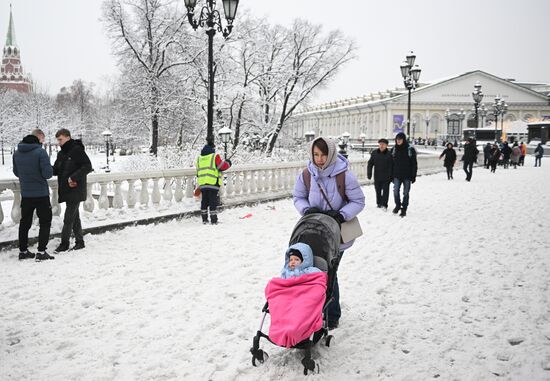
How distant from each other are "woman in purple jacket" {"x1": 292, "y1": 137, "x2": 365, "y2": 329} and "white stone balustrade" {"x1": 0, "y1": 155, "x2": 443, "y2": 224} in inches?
213

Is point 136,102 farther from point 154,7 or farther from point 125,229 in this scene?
point 125,229

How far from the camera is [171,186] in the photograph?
37.2 feet

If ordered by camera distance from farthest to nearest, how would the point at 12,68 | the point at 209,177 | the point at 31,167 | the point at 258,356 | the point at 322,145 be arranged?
the point at 12,68 < the point at 209,177 < the point at 31,167 < the point at 322,145 < the point at 258,356

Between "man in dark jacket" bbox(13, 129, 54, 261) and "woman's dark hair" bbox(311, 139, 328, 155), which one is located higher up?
"woman's dark hair" bbox(311, 139, 328, 155)

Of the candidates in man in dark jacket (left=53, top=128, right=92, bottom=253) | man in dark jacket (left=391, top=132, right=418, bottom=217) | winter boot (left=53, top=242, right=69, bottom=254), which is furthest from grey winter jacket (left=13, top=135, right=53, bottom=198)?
man in dark jacket (left=391, top=132, right=418, bottom=217)

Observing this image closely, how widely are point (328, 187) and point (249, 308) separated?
173cm

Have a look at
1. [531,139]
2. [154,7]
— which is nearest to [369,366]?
[154,7]

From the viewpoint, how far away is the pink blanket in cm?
341

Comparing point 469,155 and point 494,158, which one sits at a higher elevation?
point 469,155

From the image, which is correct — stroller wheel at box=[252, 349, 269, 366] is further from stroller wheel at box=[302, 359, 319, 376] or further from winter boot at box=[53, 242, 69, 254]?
winter boot at box=[53, 242, 69, 254]

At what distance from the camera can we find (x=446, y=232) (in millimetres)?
9156

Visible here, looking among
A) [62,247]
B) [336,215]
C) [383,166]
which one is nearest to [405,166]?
[383,166]

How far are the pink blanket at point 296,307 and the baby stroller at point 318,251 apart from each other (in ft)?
0.63

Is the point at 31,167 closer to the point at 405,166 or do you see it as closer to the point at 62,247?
the point at 62,247
